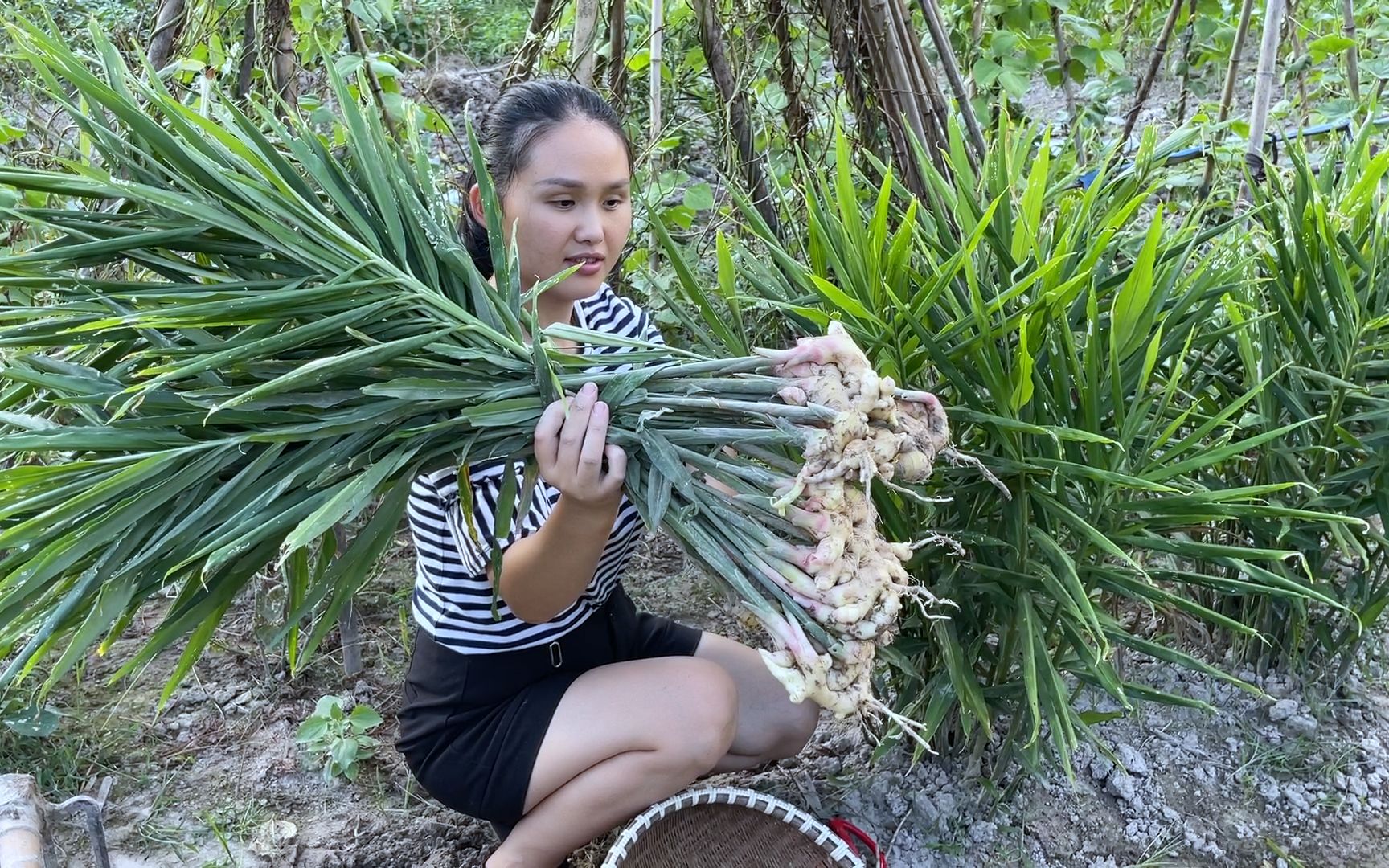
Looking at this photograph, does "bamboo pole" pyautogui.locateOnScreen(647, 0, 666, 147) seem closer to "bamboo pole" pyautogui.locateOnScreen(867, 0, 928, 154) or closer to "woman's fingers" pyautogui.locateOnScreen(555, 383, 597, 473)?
"bamboo pole" pyautogui.locateOnScreen(867, 0, 928, 154)

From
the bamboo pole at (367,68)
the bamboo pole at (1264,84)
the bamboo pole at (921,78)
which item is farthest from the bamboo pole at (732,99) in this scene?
the bamboo pole at (1264,84)

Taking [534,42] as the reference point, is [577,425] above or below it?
below

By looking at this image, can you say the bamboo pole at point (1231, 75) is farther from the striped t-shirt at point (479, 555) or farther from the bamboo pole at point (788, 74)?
the striped t-shirt at point (479, 555)

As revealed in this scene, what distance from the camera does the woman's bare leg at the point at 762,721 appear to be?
4.66 feet

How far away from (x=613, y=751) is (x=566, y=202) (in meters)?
0.64

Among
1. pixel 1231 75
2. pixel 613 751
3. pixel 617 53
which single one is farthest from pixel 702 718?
pixel 1231 75

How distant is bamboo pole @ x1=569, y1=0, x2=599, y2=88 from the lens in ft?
6.03

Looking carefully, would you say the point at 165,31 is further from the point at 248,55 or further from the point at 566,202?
the point at 566,202

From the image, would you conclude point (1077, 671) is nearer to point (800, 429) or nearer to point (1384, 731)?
point (800, 429)

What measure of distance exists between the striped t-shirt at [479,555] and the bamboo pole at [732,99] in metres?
0.71

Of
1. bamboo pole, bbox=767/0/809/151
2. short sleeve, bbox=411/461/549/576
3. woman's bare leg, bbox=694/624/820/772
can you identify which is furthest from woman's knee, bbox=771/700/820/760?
bamboo pole, bbox=767/0/809/151

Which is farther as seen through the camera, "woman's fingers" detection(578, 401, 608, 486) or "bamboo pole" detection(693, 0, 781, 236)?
"bamboo pole" detection(693, 0, 781, 236)

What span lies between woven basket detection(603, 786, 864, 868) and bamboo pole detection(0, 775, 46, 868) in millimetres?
646

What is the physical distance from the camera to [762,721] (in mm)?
1419
